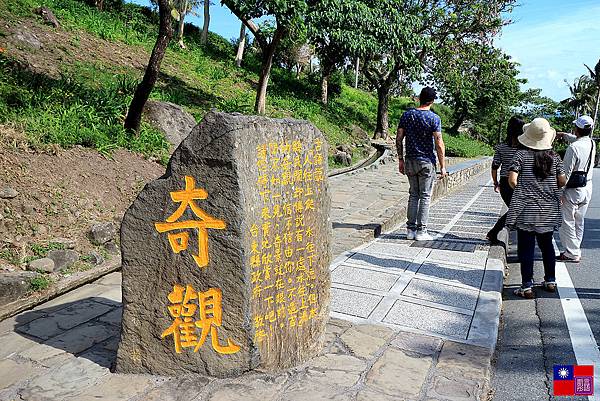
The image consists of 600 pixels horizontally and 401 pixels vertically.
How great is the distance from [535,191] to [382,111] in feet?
58.0

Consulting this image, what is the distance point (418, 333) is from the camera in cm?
373

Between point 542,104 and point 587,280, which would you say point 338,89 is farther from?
point 542,104

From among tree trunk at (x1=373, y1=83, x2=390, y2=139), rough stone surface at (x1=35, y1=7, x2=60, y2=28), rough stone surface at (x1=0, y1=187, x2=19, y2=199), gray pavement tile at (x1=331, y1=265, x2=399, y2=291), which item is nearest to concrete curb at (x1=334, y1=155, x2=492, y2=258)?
gray pavement tile at (x1=331, y1=265, x2=399, y2=291)

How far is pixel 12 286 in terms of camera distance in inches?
163

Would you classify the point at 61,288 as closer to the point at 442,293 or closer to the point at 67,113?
the point at 442,293

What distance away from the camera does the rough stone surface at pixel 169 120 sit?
9500mm

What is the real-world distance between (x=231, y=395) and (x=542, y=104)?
44.4 metres

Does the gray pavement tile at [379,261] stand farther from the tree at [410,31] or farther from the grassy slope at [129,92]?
the tree at [410,31]

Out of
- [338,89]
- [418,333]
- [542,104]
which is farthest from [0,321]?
[542,104]

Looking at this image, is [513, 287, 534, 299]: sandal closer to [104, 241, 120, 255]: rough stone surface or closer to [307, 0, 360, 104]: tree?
[104, 241, 120, 255]: rough stone surface

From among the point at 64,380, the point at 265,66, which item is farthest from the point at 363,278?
the point at 265,66

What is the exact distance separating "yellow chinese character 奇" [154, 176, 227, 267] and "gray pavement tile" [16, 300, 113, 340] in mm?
1477

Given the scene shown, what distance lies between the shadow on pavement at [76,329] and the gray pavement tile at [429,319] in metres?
2.10

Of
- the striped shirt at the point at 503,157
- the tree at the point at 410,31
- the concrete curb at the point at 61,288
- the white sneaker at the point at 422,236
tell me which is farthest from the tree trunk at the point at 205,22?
the concrete curb at the point at 61,288
